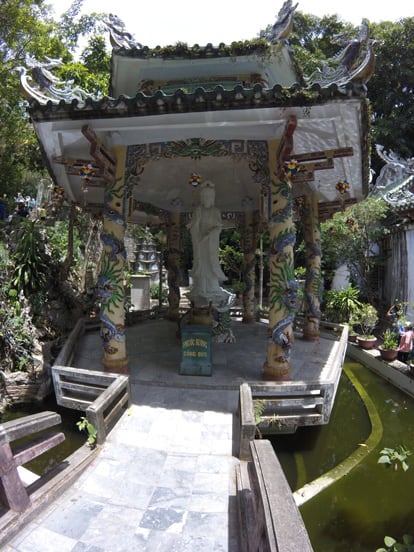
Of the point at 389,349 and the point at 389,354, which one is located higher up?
the point at 389,349

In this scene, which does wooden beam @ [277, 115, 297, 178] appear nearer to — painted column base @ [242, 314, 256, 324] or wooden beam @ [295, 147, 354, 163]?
wooden beam @ [295, 147, 354, 163]

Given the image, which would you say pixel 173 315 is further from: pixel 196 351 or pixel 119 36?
pixel 119 36

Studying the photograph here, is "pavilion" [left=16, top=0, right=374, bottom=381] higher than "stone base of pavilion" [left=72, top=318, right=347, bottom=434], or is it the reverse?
"pavilion" [left=16, top=0, right=374, bottom=381]

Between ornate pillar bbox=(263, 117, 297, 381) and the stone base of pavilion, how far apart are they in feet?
1.54

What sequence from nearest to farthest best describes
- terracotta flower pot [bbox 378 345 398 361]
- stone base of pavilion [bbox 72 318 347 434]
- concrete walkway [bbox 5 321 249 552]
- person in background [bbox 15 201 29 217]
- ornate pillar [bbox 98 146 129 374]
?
concrete walkway [bbox 5 321 249 552]
stone base of pavilion [bbox 72 318 347 434]
ornate pillar [bbox 98 146 129 374]
terracotta flower pot [bbox 378 345 398 361]
person in background [bbox 15 201 29 217]

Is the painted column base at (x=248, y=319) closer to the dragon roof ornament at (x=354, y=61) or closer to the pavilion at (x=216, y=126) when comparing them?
the pavilion at (x=216, y=126)

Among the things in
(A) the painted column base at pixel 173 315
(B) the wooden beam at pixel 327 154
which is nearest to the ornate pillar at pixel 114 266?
(B) the wooden beam at pixel 327 154

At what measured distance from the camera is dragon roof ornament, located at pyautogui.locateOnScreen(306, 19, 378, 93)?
416 cm

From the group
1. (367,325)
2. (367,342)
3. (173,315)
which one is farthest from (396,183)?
(173,315)

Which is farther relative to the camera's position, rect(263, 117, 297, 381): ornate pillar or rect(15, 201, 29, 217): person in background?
rect(15, 201, 29, 217): person in background

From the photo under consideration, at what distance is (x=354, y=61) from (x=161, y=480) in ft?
18.2

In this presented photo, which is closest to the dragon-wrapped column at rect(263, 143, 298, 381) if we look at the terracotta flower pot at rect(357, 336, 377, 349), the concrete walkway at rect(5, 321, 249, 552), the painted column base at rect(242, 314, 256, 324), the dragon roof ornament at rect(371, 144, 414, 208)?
the concrete walkway at rect(5, 321, 249, 552)

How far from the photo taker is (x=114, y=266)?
17.7ft

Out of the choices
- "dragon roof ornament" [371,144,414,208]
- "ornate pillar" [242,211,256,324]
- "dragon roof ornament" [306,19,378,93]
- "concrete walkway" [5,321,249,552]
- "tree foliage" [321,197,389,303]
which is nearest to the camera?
"concrete walkway" [5,321,249,552]
